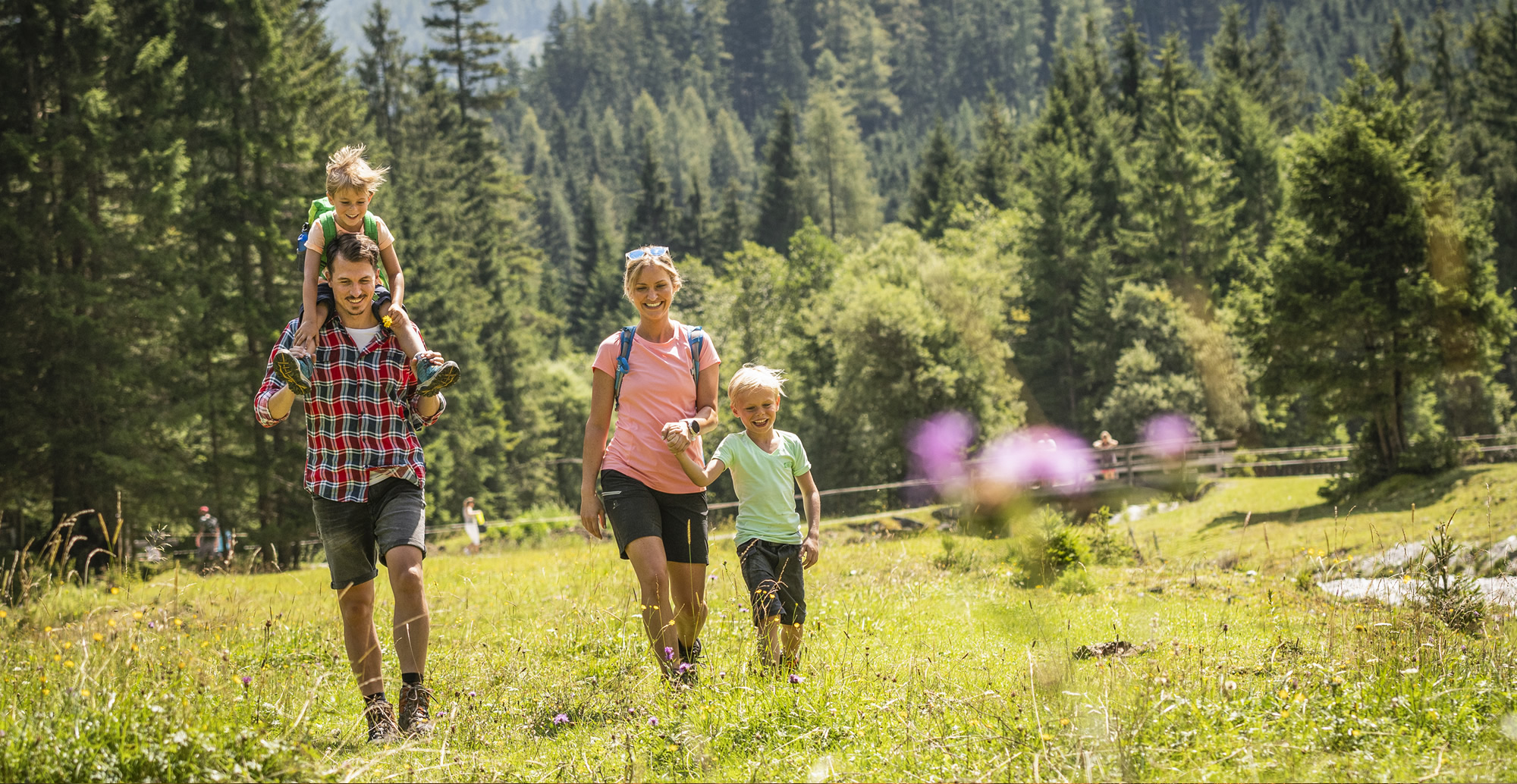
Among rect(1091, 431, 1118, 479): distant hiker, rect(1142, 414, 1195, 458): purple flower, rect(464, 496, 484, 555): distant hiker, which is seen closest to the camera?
rect(464, 496, 484, 555): distant hiker

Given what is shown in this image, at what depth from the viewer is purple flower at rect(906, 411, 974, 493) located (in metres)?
35.6

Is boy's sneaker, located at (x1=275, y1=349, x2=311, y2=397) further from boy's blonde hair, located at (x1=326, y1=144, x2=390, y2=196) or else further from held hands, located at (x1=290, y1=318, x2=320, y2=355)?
boy's blonde hair, located at (x1=326, y1=144, x2=390, y2=196)

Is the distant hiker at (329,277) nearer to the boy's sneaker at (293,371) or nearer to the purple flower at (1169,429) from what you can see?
the boy's sneaker at (293,371)

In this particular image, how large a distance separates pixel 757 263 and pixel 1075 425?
55.5ft

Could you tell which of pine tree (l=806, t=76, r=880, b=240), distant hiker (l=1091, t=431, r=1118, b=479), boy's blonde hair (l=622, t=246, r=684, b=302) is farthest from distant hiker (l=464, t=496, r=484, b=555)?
pine tree (l=806, t=76, r=880, b=240)

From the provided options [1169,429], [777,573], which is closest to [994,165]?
[1169,429]

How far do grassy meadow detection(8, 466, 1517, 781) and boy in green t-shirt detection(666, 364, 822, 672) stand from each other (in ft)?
0.94

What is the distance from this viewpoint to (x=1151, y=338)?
42688mm

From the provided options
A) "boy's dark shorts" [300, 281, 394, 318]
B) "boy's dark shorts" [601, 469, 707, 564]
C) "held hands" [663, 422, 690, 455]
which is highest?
"boy's dark shorts" [300, 281, 394, 318]

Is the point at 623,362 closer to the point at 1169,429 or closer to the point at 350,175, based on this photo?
the point at 350,175

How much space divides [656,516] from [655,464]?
0.76ft

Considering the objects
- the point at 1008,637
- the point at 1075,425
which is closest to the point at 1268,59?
the point at 1075,425

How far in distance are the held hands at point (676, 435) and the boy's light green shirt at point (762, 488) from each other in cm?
41

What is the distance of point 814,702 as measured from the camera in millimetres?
4098
